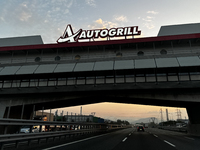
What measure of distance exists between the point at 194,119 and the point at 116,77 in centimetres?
1402

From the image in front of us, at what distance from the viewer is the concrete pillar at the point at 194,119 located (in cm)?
→ 2112

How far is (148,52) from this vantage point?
24891 mm

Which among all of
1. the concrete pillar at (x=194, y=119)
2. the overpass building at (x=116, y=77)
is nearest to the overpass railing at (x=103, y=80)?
the overpass building at (x=116, y=77)

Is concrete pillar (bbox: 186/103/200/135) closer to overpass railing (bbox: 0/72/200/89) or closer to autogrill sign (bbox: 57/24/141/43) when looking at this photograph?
overpass railing (bbox: 0/72/200/89)

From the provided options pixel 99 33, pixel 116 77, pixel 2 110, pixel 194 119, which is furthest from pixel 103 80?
pixel 194 119

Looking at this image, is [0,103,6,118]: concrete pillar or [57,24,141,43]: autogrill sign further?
[57,24,141,43]: autogrill sign

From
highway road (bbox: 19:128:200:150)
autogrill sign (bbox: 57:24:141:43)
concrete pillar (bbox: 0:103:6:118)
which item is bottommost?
highway road (bbox: 19:128:200:150)

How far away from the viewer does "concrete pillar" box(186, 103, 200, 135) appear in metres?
21.1

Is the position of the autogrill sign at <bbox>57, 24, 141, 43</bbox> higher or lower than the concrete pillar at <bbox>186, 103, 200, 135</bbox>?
higher

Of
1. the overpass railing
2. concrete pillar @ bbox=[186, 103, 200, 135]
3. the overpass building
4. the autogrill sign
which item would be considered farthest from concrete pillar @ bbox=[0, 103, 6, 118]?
concrete pillar @ bbox=[186, 103, 200, 135]

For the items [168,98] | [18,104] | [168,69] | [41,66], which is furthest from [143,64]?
[18,104]

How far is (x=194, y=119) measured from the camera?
22.1m

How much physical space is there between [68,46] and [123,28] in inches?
422

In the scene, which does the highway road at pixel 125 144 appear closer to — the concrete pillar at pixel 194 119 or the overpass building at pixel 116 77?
the overpass building at pixel 116 77
